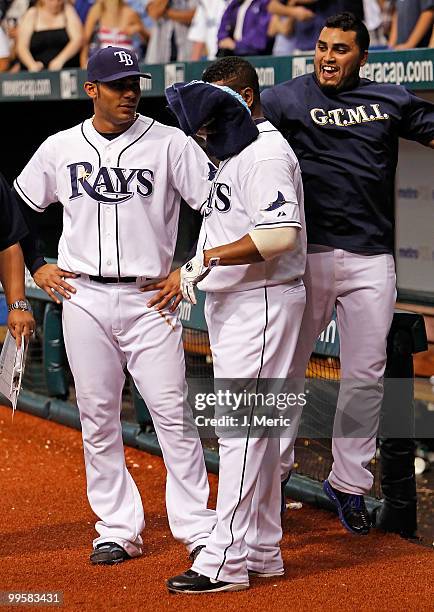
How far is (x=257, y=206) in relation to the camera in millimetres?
4152

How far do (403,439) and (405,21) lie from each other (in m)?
3.23

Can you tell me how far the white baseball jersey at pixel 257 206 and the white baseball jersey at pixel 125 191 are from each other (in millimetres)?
346

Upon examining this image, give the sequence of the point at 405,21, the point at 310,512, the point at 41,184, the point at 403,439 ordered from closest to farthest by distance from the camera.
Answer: the point at 41,184
the point at 403,439
the point at 310,512
the point at 405,21

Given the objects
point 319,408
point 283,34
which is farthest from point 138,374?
point 283,34

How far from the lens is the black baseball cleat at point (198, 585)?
14.4 ft

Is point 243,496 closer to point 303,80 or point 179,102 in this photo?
point 179,102

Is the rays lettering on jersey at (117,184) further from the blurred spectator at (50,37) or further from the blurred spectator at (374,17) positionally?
the blurred spectator at (50,37)

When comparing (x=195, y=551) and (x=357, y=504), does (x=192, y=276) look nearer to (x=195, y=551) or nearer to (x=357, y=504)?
(x=195, y=551)

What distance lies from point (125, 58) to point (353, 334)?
144 centimetres

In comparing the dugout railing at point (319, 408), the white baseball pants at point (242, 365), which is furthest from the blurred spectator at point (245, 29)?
the white baseball pants at point (242, 365)

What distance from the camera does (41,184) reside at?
16.2ft

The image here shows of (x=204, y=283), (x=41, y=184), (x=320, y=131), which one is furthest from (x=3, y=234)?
(x=320, y=131)

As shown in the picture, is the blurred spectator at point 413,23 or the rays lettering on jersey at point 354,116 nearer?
the rays lettering on jersey at point 354,116

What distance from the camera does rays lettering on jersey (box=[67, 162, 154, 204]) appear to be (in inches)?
185
